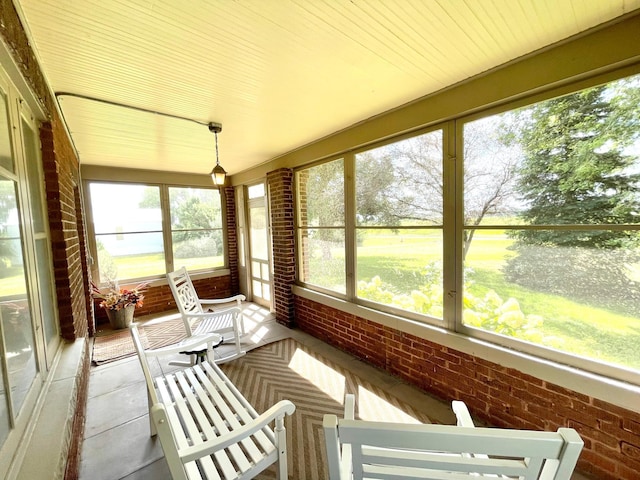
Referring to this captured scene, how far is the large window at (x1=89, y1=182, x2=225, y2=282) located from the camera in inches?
169

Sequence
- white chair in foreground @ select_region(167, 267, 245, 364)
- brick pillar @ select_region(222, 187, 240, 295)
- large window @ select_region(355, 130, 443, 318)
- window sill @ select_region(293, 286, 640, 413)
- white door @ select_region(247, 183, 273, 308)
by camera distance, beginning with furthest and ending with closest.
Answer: brick pillar @ select_region(222, 187, 240, 295) < white door @ select_region(247, 183, 273, 308) < white chair in foreground @ select_region(167, 267, 245, 364) < large window @ select_region(355, 130, 443, 318) < window sill @ select_region(293, 286, 640, 413)

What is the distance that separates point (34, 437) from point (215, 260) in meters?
4.46

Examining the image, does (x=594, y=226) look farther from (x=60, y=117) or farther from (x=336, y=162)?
(x=60, y=117)

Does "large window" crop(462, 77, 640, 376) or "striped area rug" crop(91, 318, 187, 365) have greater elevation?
"large window" crop(462, 77, 640, 376)

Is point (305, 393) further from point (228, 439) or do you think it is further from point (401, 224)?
point (401, 224)

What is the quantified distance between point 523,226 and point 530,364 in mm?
898

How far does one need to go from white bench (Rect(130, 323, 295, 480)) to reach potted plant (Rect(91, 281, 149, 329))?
2.70 meters

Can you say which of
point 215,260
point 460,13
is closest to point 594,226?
point 460,13

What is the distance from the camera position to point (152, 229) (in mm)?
4664

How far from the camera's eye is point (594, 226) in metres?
1.52

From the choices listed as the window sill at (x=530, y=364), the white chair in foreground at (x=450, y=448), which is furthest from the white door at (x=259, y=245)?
the white chair in foreground at (x=450, y=448)

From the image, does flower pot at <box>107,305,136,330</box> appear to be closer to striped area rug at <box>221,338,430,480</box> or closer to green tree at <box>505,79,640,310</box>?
striped area rug at <box>221,338,430,480</box>

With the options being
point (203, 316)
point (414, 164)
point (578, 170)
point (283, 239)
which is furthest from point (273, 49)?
point (283, 239)

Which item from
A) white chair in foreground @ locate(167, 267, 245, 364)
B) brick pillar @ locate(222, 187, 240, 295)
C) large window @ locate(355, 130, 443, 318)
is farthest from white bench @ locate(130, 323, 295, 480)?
brick pillar @ locate(222, 187, 240, 295)
